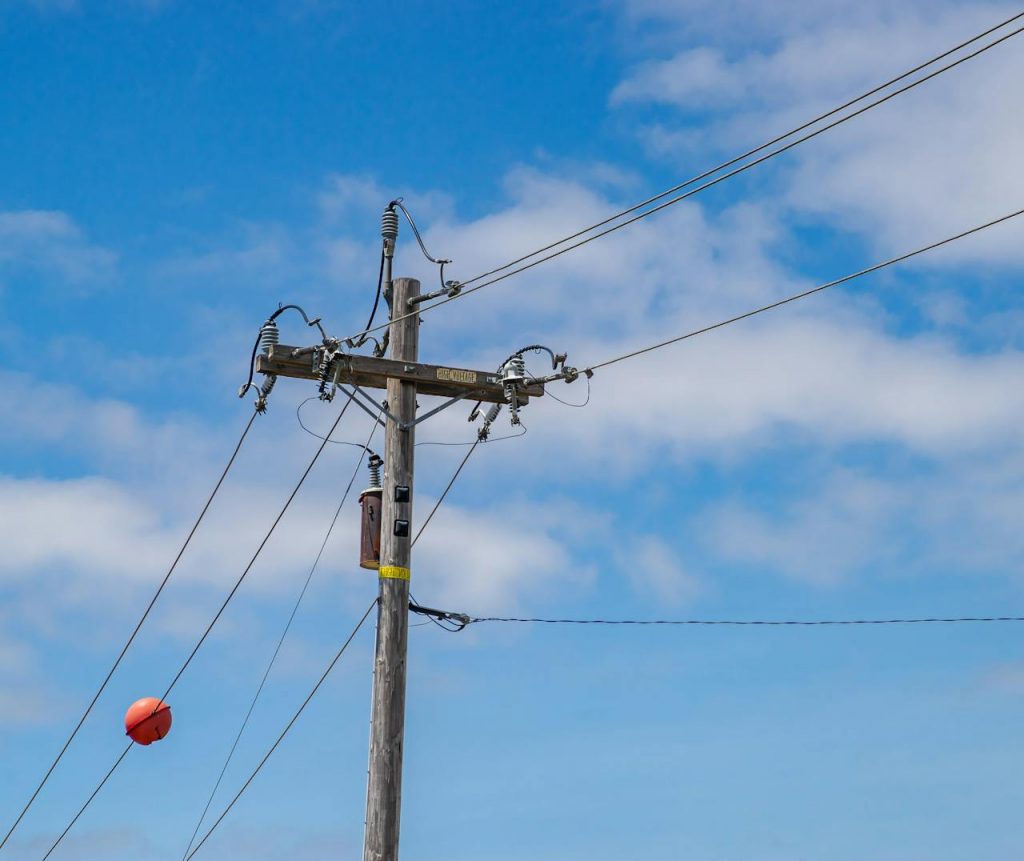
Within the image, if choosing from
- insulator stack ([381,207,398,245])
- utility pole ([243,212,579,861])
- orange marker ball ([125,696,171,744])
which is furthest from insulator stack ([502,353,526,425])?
orange marker ball ([125,696,171,744])

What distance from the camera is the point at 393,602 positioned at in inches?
615

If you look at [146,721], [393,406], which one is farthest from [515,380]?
[146,721]

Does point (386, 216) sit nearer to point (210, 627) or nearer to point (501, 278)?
point (501, 278)

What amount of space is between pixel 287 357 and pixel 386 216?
2106 mm

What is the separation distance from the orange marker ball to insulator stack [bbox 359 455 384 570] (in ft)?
8.39

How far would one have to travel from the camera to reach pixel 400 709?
15.3 metres

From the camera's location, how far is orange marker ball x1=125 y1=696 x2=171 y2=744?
54.3ft

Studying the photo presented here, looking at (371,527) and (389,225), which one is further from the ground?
(389,225)

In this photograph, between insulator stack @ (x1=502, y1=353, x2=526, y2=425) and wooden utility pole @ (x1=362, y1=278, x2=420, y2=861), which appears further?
insulator stack @ (x1=502, y1=353, x2=526, y2=425)

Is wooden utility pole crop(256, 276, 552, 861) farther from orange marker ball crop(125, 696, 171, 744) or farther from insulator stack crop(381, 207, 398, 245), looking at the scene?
orange marker ball crop(125, 696, 171, 744)

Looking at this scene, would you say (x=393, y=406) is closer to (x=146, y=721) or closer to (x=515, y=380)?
(x=515, y=380)

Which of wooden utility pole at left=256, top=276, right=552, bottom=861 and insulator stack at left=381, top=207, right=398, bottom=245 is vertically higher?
insulator stack at left=381, top=207, right=398, bottom=245

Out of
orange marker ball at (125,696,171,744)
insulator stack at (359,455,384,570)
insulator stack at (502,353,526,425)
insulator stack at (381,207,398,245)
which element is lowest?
orange marker ball at (125,696,171,744)

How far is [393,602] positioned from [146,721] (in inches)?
116
